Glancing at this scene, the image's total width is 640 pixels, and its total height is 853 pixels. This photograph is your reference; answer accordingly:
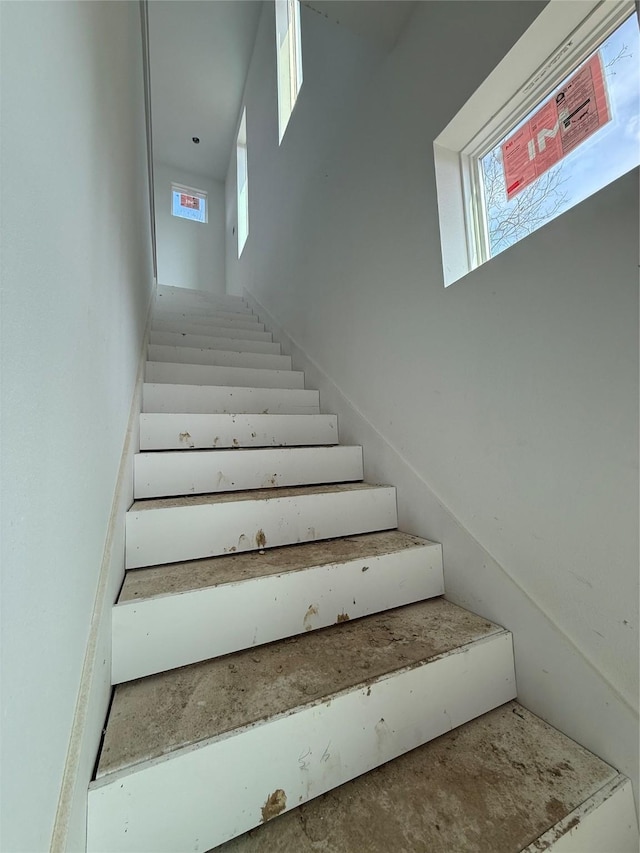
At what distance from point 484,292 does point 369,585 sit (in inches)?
37.4

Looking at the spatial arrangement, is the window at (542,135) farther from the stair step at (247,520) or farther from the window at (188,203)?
the window at (188,203)

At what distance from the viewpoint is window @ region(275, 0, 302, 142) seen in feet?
8.82

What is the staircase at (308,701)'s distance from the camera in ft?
2.05

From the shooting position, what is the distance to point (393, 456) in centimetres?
148

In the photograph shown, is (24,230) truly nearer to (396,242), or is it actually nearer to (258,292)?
(396,242)

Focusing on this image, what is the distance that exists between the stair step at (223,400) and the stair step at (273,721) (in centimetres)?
117

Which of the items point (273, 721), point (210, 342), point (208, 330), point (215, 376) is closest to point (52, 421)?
point (273, 721)

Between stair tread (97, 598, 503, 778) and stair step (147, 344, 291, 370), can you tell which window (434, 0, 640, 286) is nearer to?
stair tread (97, 598, 503, 778)

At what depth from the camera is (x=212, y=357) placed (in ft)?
7.50

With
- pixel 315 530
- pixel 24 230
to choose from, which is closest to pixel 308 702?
pixel 315 530

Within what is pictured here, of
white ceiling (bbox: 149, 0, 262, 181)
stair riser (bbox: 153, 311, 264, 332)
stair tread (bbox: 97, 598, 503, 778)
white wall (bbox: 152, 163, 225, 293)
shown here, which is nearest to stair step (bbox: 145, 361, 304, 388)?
stair riser (bbox: 153, 311, 264, 332)

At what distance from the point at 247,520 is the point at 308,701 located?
57 centimetres

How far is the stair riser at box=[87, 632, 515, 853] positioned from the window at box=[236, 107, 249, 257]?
15.1ft

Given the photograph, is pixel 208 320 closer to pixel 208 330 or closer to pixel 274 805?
pixel 208 330
